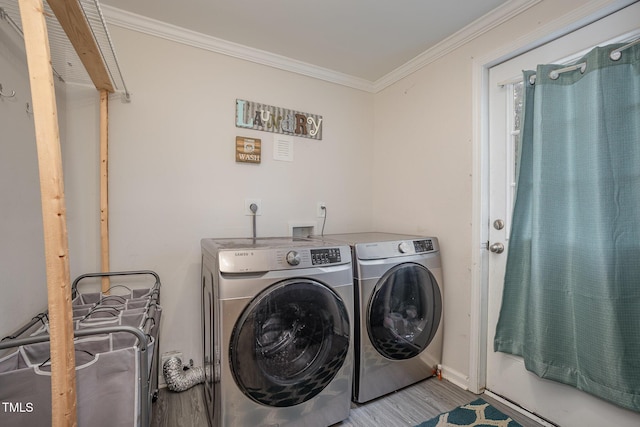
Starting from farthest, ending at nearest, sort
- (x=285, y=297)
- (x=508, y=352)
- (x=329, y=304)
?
1. (x=508, y=352)
2. (x=329, y=304)
3. (x=285, y=297)

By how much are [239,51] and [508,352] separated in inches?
103

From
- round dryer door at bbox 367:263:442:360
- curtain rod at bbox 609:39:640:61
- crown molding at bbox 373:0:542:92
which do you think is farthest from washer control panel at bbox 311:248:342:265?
crown molding at bbox 373:0:542:92

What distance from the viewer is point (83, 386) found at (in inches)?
34.9

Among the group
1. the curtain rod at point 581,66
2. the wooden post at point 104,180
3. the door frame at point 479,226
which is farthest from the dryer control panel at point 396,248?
the wooden post at point 104,180

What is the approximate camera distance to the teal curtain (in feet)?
4.03

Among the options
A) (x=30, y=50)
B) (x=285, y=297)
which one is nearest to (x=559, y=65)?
(x=285, y=297)

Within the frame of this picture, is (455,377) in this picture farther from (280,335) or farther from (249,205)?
(249,205)

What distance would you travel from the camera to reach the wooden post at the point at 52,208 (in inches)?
28.0

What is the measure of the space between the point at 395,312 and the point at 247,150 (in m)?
1.48

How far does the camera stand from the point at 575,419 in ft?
4.68

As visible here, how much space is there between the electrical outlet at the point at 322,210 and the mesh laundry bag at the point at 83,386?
162 cm

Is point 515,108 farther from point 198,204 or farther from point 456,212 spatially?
point 198,204

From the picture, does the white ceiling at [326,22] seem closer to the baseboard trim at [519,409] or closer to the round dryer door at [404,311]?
the round dryer door at [404,311]

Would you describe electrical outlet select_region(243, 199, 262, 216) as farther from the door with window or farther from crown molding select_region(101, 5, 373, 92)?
the door with window
